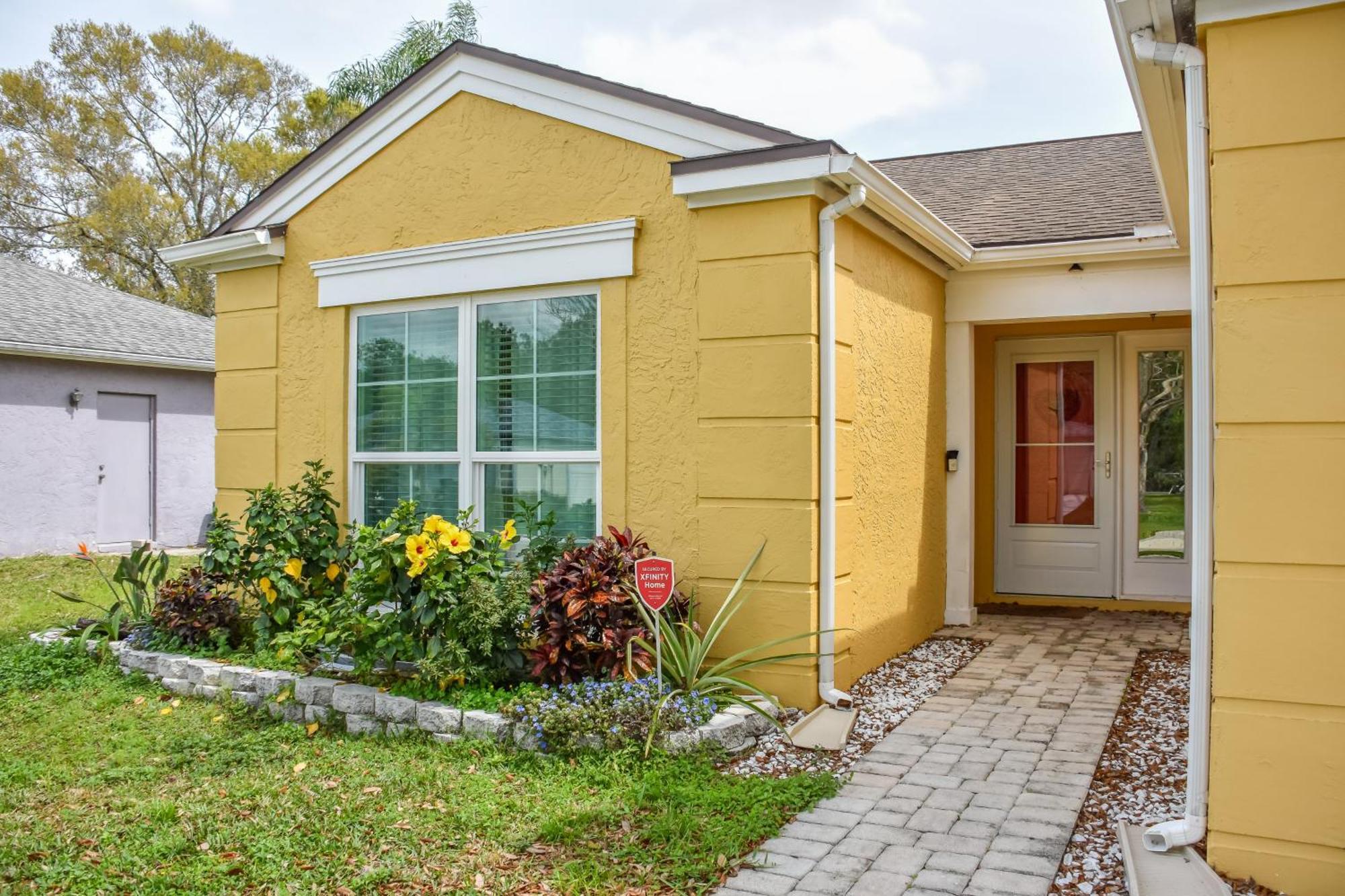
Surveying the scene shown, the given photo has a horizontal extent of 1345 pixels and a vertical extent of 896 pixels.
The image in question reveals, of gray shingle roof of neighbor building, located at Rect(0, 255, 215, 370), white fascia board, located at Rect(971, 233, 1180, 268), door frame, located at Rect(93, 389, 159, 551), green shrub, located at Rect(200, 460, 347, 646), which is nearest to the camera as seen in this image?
green shrub, located at Rect(200, 460, 347, 646)

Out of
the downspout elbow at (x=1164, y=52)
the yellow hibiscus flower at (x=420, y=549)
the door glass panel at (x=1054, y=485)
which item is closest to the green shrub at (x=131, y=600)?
the yellow hibiscus flower at (x=420, y=549)

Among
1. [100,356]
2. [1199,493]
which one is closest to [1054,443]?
[1199,493]

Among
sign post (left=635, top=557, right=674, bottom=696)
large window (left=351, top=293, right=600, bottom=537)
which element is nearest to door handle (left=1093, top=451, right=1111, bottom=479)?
large window (left=351, top=293, right=600, bottom=537)

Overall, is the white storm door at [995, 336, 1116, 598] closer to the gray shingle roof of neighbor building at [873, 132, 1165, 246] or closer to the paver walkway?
the gray shingle roof of neighbor building at [873, 132, 1165, 246]

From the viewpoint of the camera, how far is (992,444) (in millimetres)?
9078

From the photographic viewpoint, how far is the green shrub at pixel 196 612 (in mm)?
6930

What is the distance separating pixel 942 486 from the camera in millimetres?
7992

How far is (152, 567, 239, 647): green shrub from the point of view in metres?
6.93

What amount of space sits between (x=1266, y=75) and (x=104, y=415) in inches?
570

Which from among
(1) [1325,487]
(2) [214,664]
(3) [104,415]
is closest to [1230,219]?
(1) [1325,487]

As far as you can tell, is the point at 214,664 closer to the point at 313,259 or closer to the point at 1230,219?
the point at 313,259

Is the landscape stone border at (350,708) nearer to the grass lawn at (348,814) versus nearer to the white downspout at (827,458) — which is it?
the grass lawn at (348,814)

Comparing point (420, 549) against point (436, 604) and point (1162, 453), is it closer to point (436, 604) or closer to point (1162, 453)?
point (436, 604)

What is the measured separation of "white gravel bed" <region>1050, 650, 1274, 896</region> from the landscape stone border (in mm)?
1658
